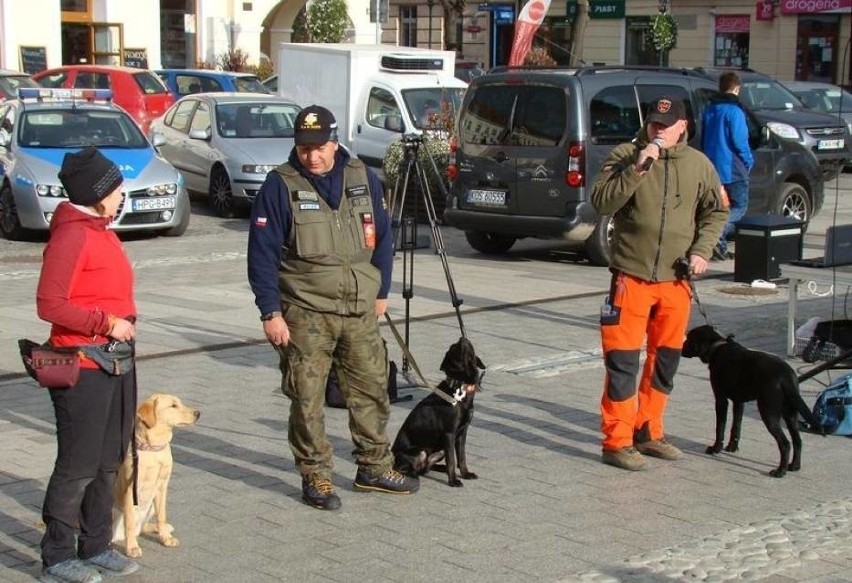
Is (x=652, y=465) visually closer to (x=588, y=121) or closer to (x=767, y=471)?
(x=767, y=471)

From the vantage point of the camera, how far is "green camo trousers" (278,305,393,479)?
20.3ft

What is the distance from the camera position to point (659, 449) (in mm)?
7285

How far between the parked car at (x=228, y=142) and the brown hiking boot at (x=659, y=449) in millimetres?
11624

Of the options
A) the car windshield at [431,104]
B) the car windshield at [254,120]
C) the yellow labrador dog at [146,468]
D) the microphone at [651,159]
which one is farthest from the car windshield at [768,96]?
the yellow labrador dog at [146,468]

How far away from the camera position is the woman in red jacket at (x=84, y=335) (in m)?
5.18

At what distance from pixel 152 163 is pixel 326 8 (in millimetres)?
26378

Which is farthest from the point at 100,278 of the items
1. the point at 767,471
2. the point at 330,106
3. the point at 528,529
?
the point at 330,106

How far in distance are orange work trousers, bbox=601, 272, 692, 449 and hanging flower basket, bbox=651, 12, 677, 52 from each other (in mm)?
37519

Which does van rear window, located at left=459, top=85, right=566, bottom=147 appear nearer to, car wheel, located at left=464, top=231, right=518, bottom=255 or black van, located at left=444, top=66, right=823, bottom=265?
black van, located at left=444, top=66, right=823, bottom=265

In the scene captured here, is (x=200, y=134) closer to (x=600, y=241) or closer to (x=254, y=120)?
(x=254, y=120)

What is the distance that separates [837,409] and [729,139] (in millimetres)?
5769

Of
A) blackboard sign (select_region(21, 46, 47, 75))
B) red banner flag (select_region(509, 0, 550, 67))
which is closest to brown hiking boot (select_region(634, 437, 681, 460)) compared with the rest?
red banner flag (select_region(509, 0, 550, 67))

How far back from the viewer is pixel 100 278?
5.26m

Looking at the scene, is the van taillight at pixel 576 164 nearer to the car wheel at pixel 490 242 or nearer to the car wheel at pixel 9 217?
the car wheel at pixel 490 242
